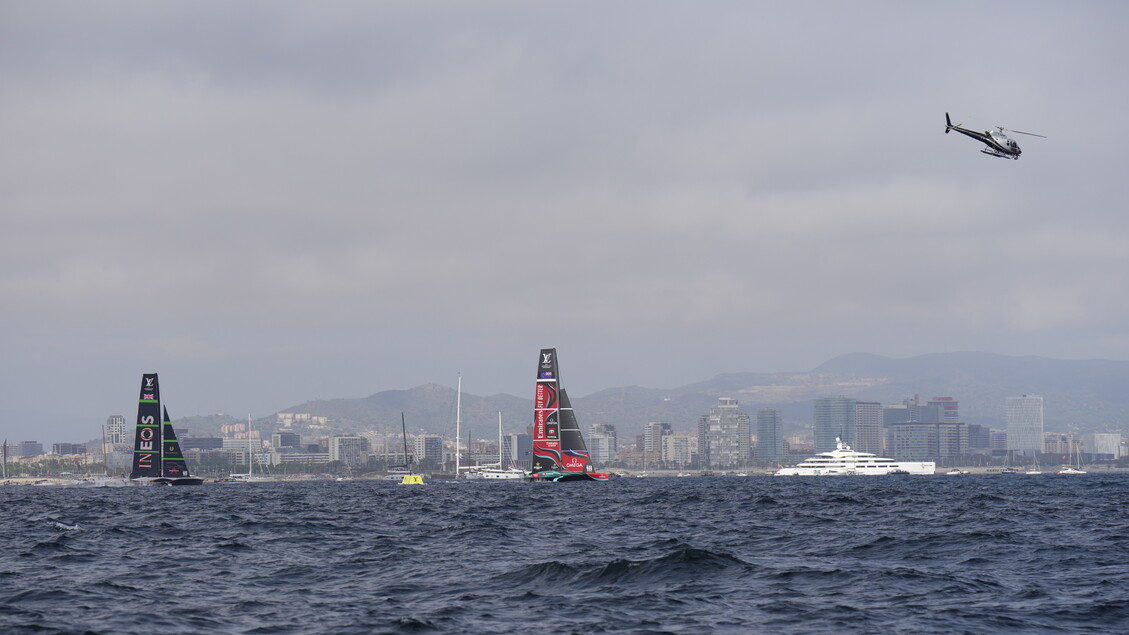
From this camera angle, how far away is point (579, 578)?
28.3 m

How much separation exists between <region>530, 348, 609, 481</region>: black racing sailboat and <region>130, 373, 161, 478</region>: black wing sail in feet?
167

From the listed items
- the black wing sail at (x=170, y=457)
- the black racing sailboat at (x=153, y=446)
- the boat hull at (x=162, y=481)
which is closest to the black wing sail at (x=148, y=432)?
the black racing sailboat at (x=153, y=446)

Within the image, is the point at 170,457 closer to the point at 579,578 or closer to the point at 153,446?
the point at 153,446

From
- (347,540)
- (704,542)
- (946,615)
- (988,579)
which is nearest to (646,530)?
(704,542)

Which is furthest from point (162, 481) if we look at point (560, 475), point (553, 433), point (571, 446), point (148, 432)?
point (571, 446)

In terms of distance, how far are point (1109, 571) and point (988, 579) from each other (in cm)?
394

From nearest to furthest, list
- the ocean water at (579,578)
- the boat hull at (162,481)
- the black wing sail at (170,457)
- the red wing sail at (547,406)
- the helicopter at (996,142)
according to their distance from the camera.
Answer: the ocean water at (579,578) < the helicopter at (996,142) < the red wing sail at (547,406) < the boat hull at (162,481) < the black wing sail at (170,457)

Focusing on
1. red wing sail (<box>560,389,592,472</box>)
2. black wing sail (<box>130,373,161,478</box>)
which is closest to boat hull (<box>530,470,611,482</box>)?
red wing sail (<box>560,389,592,472</box>)

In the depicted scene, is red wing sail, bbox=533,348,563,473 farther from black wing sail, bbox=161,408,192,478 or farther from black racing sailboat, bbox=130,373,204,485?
black wing sail, bbox=161,408,192,478

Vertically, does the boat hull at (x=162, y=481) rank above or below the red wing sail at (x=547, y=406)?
below

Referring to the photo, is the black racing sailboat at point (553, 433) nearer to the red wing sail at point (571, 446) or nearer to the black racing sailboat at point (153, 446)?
the red wing sail at point (571, 446)

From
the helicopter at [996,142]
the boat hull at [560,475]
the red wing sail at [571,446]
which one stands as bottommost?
the boat hull at [560,475]

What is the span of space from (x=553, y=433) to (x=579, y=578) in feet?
334

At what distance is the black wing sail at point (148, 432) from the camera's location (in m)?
146
